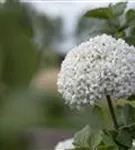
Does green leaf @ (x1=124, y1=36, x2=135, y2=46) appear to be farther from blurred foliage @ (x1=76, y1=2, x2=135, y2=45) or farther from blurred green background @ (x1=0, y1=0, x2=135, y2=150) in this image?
blurred green background @ (x1=0, y1=0, x2=135, y2=150)

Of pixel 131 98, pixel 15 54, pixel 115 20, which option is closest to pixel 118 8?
pixel 115 20

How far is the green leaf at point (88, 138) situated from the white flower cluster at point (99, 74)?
0.06m

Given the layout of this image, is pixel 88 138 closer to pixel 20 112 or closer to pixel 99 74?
pixel 99 74

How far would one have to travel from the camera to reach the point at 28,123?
248 millimetres

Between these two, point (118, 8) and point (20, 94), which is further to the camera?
point (118, 8)

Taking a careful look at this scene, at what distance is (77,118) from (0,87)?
0.08 meters

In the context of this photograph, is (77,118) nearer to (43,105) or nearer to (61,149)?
(43,105)

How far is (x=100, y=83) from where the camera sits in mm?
446

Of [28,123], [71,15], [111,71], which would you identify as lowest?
[28,123]

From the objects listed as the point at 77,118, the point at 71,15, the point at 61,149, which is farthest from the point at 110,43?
the point at 71,15

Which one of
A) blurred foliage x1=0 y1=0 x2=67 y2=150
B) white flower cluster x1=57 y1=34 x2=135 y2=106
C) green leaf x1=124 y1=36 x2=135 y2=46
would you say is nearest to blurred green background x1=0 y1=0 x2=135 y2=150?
blurred foliage x1=0 y1=0 x2=67 y2=150

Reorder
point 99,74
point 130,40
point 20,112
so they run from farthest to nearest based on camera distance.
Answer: point 130,40
point 99,74
point 20,112

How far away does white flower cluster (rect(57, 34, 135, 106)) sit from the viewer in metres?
0.45

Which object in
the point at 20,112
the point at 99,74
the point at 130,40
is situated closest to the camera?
the point at 20,112
